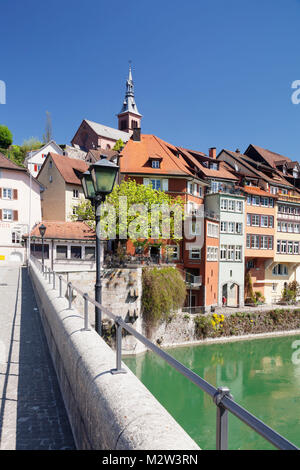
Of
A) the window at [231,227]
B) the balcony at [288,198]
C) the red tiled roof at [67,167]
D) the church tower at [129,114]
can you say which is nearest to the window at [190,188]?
the window at [231,227]

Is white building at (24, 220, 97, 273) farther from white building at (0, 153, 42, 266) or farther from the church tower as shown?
the church tower

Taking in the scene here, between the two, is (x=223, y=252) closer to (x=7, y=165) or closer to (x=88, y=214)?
(x=88, y=214)

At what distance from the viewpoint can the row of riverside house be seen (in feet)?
127

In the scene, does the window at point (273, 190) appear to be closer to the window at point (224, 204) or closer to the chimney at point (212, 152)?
the chimney at point (212, 152)

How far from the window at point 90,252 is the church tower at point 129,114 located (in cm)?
7116

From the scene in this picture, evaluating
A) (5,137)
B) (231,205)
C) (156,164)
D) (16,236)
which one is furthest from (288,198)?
(5,137)

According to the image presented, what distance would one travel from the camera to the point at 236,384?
2817 centimetres

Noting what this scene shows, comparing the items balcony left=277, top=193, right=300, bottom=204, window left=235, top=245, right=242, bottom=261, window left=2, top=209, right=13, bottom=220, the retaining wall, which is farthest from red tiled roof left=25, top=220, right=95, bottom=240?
the retaining wall

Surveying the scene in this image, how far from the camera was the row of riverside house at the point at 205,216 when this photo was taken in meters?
38.8

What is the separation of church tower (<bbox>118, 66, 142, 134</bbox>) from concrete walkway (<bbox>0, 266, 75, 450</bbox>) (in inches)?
3933

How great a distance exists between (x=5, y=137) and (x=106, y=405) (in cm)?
8461

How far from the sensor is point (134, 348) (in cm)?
2928

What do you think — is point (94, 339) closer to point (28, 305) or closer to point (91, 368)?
point (91, 368)
